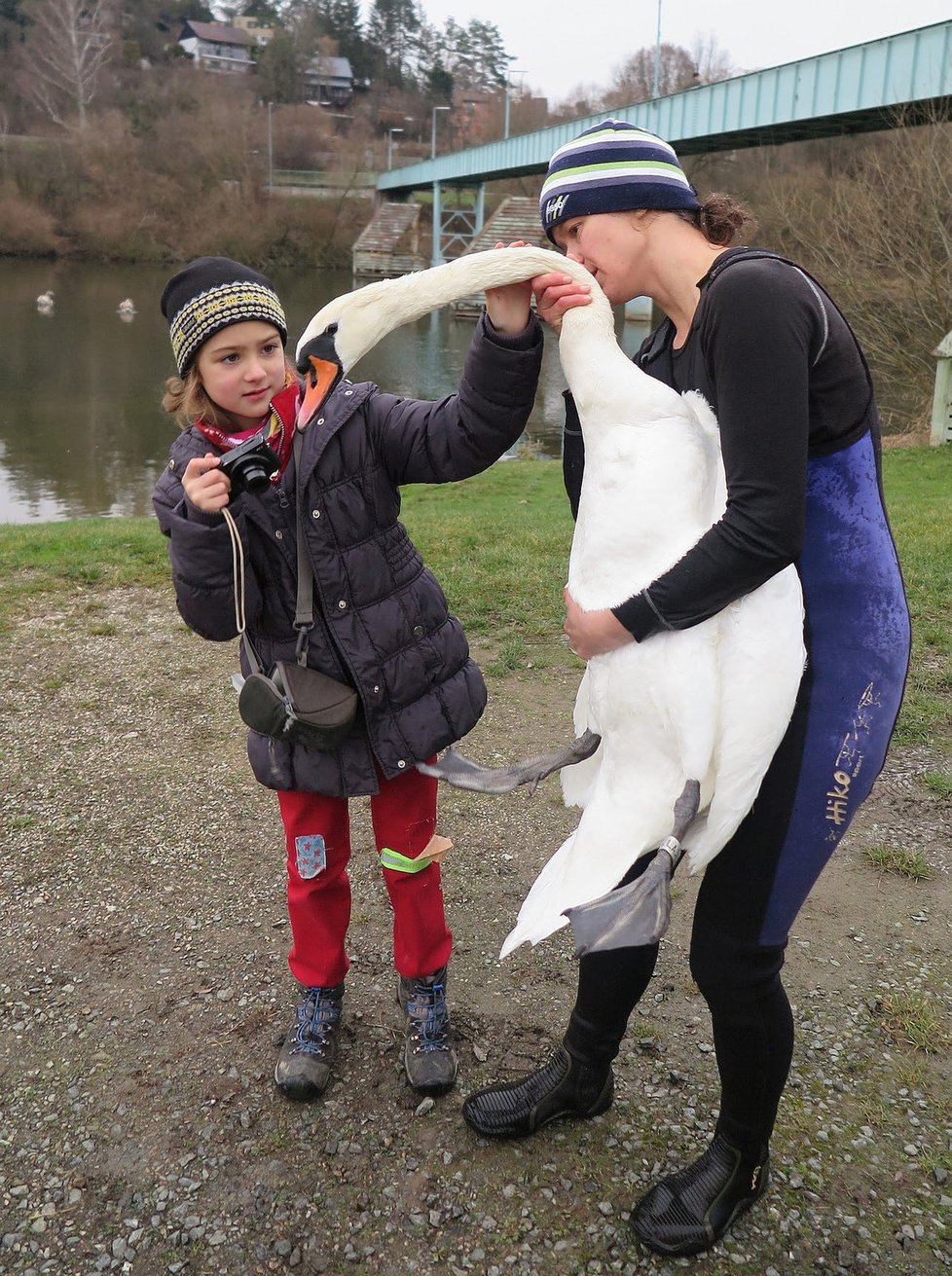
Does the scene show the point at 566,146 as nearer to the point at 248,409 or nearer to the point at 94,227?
the point at 248,409

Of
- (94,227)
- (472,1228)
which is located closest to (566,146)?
(472,1228)

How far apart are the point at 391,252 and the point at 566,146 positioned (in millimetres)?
56547

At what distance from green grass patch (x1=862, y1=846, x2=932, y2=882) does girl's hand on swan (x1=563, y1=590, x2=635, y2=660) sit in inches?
82.1

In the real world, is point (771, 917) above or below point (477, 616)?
above

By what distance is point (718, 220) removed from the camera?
2018 mm

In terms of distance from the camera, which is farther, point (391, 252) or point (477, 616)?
point (391, 252)

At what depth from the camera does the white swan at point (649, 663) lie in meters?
1.83

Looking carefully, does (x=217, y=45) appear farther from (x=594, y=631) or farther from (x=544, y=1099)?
(x=544, y=1099)

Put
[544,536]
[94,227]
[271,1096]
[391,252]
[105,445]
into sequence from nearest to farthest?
[271,1096] → [544,536] → [105,445] → [94,227] → [391,252]

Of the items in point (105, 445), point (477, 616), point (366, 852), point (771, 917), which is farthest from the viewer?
point (105, 445)

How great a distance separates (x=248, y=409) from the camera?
8.04 feet

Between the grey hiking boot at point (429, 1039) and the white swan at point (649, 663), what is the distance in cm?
80

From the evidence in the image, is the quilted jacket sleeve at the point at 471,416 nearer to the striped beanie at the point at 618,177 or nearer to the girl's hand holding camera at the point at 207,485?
the striped beanie at the point at 618,177

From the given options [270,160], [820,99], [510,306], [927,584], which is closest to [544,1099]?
[510,306]
